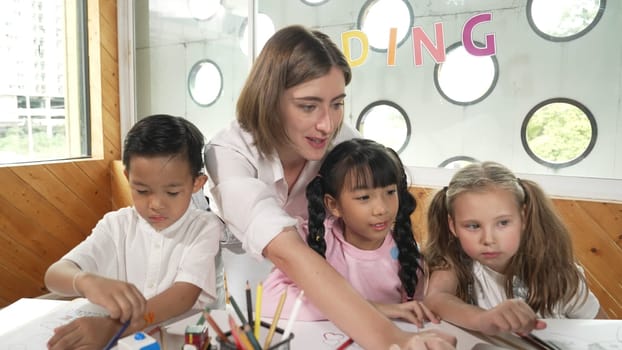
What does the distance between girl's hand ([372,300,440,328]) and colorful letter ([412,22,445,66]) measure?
60.7 inches

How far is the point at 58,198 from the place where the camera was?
2.70 m

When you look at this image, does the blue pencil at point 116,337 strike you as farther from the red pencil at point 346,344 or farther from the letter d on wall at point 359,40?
the letter d on wall at point 359,40

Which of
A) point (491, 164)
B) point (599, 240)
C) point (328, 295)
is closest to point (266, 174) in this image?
point (328, 295)

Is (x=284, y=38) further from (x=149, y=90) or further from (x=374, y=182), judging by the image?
(x=149, y=90)

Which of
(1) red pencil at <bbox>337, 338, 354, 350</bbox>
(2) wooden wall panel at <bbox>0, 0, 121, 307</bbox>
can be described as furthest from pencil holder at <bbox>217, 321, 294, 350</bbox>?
(2) wooden wall panel at <bbox>0, 0, 121, 307</bbox>

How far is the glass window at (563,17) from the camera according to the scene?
75.3 inches

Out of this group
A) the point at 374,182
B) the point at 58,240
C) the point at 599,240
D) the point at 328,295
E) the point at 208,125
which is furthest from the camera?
the point at 208,125

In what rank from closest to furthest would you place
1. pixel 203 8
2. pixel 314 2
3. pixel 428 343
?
pixel 428 343 → pixel 314 2 → pixel 203 8

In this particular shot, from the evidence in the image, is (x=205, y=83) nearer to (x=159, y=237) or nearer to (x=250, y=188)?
(x=159, y=237)

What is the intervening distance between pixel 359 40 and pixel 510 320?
1817 mm

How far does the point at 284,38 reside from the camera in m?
1.18

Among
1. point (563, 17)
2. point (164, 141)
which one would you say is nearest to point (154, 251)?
point (164, 141)

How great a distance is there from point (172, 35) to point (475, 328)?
2.74 metres

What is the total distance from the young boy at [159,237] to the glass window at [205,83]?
6.23ft
